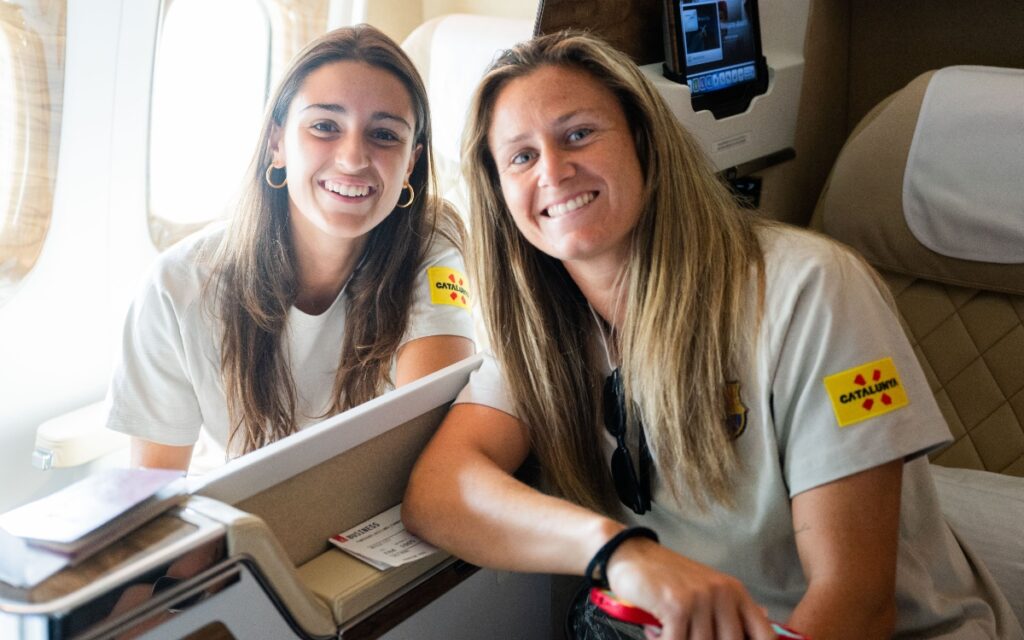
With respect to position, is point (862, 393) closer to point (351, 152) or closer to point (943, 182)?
point (943, 182)

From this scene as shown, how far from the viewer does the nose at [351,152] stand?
191 cm

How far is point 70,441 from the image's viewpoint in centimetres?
251

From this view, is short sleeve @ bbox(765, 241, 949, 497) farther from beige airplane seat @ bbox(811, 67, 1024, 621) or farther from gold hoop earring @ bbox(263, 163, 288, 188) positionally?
Answer: gold hoop earring @ bbox(263, 163, 288, 188)

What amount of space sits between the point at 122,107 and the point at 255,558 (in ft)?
5.85

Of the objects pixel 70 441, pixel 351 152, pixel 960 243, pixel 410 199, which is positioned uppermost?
pixel 351 152

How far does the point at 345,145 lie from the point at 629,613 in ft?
4.04

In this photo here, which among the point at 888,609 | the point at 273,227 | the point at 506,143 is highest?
the point at 506,143

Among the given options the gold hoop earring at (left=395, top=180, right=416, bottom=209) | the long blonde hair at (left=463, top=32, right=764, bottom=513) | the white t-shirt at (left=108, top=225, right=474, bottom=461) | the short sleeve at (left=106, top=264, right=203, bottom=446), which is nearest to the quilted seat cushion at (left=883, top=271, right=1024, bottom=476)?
the long blonde hair at (left=463, top=32, right=764, bottom=513)

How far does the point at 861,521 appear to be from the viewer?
1150 millimetres

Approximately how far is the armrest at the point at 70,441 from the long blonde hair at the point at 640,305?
1544mm

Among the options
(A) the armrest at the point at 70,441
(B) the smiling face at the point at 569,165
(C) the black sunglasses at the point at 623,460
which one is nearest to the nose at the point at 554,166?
(B) the smiling face at the point at 569,165

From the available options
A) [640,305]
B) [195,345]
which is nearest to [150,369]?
[195,345]

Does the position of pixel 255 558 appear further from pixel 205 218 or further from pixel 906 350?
pixel 205 218

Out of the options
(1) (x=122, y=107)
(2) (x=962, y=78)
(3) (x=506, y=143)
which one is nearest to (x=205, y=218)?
(1) (x=122, y=107)
